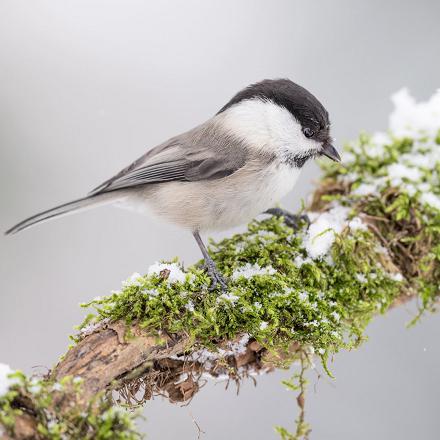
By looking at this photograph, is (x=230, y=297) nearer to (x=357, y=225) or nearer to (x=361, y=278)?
(x=361, y=278)

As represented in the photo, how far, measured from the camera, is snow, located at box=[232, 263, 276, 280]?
196 centimetres

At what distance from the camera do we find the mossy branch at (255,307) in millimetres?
1258

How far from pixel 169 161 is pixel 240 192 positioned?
44 cm

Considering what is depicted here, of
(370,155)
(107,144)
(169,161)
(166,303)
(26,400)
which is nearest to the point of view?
(26,400)

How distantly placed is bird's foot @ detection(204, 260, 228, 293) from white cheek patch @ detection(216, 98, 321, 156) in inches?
26.1

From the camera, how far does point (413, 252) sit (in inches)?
92.4

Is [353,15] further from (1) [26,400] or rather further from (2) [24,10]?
(1) [26,400]

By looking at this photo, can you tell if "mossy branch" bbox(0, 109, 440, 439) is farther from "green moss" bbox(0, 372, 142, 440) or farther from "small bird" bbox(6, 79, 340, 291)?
"small bird" bbox(6, 79, 340, 291)

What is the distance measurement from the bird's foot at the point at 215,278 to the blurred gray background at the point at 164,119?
200 centimetres

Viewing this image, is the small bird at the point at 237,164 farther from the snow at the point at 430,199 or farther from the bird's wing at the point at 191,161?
the snow at the point at 430,199

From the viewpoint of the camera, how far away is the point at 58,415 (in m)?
1.22

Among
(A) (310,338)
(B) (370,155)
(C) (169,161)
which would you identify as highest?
(C) (169,161)

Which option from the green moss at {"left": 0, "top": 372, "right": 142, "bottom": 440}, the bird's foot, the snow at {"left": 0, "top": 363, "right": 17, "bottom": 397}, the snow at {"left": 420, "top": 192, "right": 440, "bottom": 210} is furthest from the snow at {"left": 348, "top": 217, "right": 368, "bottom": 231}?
the snow at {"left": 0, "top": 363, "right": 17, "bottom": 397}

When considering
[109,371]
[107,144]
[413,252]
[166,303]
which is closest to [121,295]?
[166,303]
